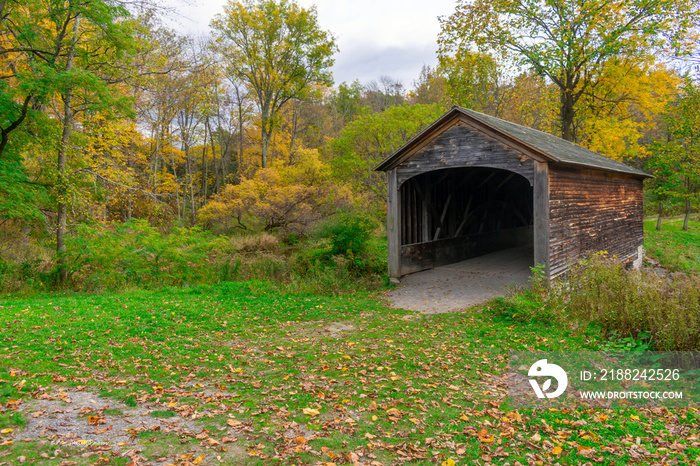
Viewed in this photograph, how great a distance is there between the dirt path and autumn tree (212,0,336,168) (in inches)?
635

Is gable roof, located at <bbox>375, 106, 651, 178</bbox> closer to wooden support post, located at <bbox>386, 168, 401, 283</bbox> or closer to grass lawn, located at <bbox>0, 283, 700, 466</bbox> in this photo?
wooden support post, located at <bbox>386, 168, 401, 283</bbox>

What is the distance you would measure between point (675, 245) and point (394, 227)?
17124 mm

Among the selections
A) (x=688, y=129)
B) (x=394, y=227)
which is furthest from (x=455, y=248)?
(x=688, y=129)

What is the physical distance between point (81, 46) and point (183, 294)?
7.83 meters

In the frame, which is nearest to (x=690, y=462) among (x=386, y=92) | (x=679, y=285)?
(x=679, y=285)

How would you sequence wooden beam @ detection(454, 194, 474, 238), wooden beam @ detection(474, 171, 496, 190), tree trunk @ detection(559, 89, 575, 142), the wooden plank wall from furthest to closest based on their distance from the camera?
tree trunk @ detection(559, 89, 575, 142), wooden beam @ detection(474, 171, 496, 190), wooden beam @ detection(454, 194, 474, 238), the wooden plank wall

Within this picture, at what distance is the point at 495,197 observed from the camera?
50.1 feet

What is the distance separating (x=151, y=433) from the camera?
3590 millimetres

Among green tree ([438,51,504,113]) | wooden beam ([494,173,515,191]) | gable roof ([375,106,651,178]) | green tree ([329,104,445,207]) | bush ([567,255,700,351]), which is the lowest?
bush ([567,255,700,351])

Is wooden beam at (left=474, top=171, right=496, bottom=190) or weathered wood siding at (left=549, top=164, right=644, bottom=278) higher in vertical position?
wooden beam at (left=474, top=171, right=496, bottom=190)

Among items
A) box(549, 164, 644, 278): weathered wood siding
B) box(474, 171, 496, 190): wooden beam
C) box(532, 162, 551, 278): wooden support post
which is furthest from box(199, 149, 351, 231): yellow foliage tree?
box(532, 162, 551, 278): wooden support post

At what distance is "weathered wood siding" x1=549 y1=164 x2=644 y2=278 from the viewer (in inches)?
367
